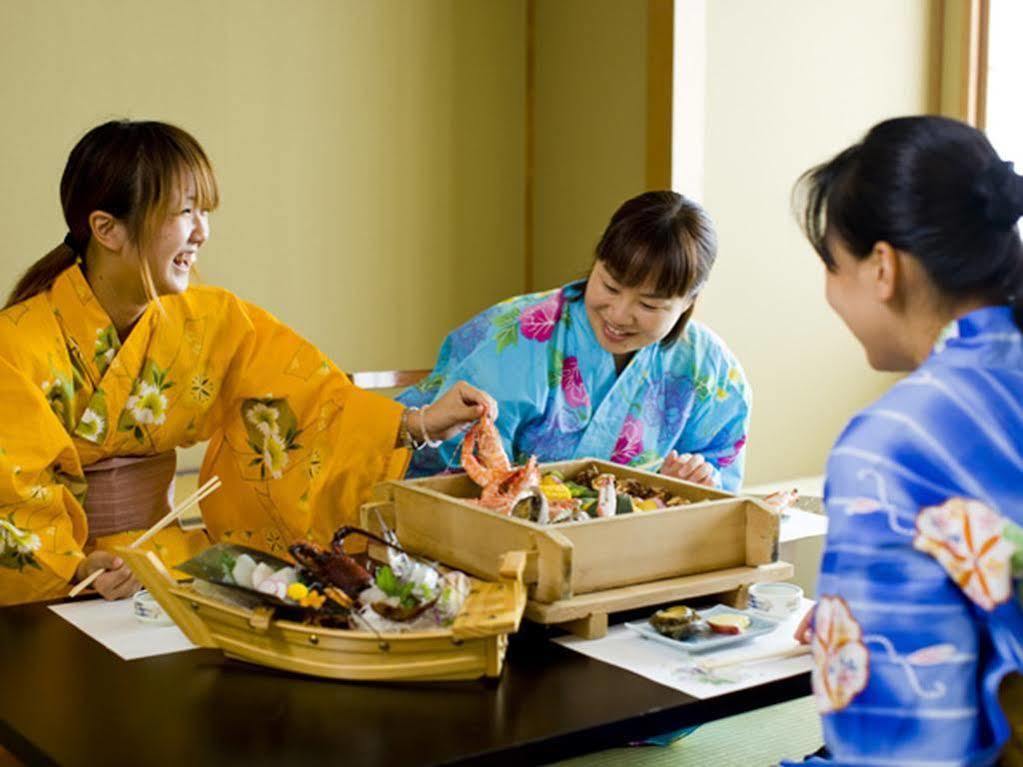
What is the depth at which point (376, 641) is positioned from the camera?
1.52 metres

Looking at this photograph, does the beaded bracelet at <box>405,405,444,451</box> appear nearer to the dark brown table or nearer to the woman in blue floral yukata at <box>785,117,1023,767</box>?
the dark brown table

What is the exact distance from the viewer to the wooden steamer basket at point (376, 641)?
4.98 ft

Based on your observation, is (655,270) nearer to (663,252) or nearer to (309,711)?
(663,252)

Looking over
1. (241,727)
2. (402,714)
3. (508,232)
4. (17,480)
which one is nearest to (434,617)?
(402,714)

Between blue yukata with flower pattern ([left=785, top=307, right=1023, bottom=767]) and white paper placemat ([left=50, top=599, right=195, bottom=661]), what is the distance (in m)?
0.91

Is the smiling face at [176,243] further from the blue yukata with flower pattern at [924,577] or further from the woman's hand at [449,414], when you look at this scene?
the blue yukata with flower pattern at [924,577]

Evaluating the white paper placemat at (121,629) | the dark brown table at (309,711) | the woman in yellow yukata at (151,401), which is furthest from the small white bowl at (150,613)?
the woman in yellow yukata at (151,401)

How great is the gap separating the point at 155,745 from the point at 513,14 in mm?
4556

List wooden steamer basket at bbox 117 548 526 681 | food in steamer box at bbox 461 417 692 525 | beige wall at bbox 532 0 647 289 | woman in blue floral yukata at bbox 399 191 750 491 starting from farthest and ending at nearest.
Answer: beige wall at bbox 532 0 647 289, woman in blue floral yukata at bbox 399 191 750 491, food in steamer box at bbox 461 417 692 525, wooden steamer basket at bbox 117 548 526 681

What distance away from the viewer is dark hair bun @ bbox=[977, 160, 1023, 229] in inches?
49.6

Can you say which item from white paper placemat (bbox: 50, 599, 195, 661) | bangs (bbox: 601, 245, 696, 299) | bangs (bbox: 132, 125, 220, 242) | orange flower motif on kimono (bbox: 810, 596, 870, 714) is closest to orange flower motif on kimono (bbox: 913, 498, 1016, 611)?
orange flower motif on kimono (bbox: 810, 596, 870, 714)

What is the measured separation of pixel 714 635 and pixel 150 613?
0.81 metres

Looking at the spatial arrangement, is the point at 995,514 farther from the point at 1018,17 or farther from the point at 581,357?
the point at 1018,17

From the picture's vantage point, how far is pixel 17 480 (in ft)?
7.18
